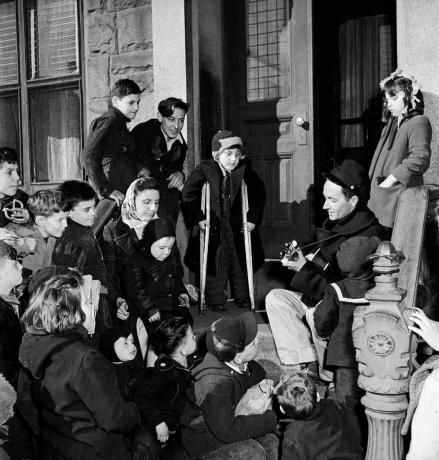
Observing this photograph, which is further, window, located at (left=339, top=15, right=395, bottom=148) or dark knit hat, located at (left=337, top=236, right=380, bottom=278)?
window, located at (left=339, top=15, right=395, bottom=148)

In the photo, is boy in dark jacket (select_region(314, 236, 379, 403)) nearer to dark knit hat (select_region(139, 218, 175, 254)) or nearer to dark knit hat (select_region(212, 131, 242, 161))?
dark knit hat (select_region(139, 218, 175, 254))

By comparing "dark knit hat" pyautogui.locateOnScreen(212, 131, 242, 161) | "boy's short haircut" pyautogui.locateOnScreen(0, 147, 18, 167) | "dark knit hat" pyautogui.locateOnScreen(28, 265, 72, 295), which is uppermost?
"dark knit hat" pyautogui.locateOnScreen(212, 131, 242, 161)

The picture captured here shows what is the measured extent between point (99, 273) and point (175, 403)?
3.63 feet

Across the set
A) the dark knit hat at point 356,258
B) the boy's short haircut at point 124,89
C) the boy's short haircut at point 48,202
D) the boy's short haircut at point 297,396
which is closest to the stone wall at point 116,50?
the boy's short haircut at point 124,89

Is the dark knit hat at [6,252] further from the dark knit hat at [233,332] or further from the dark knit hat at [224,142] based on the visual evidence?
the dark knit hat at [224,142]

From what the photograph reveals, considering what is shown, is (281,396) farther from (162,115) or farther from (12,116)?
(12,116)

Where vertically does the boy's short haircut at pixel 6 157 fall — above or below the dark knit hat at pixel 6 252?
above

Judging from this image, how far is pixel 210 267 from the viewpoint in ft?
18.4

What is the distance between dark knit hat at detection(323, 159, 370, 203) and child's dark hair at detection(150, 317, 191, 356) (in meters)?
1.45

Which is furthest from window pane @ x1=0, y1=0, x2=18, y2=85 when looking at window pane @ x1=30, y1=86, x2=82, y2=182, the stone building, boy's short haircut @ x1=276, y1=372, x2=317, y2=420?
boy's short haircut @ x1=276, y1=372, x2=317, y2=420

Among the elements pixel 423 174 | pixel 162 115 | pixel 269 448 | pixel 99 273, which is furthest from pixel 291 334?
pixel 162 115

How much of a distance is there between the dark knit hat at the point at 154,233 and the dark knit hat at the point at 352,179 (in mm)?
1135

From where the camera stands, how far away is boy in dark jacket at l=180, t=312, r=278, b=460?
338 cm

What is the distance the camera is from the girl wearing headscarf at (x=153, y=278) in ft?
14.4
